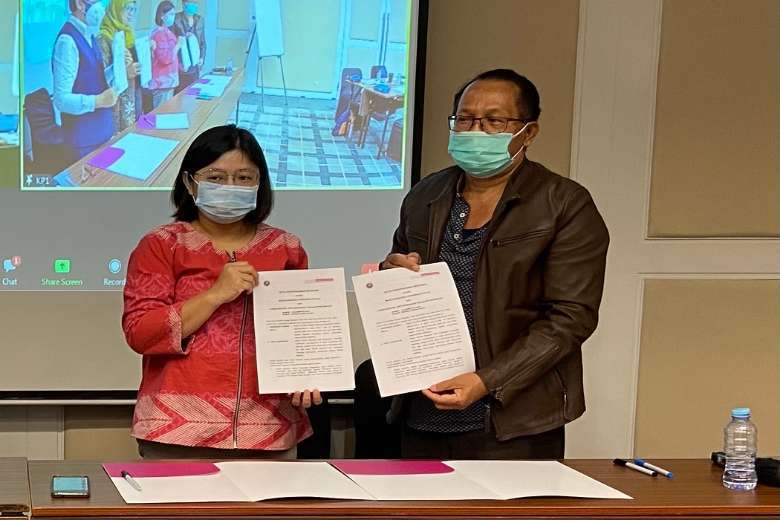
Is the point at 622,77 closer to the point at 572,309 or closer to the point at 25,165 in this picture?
the point at 572,309

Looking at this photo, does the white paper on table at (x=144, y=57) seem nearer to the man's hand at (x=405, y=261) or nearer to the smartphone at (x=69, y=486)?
the man's hand at (x=405, y=261)

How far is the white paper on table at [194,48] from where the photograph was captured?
3.59 metres

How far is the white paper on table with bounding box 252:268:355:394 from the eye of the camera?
247cm

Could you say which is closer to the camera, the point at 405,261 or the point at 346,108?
the point at 405,261

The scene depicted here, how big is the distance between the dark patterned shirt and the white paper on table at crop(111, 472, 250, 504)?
1.95 ft

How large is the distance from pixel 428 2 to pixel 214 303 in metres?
1.69

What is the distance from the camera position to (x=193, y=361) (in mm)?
2488

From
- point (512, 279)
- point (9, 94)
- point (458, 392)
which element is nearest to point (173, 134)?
point (9, 94)

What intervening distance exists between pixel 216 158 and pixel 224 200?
11 centimetres

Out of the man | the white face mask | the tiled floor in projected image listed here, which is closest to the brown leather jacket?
the man

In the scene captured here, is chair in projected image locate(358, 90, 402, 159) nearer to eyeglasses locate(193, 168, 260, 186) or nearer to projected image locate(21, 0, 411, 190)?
projected image locate(21, 0, 411, 190)

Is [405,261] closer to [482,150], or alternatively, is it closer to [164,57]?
[482,150]

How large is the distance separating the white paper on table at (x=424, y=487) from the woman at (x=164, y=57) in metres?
1.81

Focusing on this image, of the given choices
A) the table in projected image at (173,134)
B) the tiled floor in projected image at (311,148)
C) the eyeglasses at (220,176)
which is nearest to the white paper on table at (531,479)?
the eyeglasses at (220,176)
